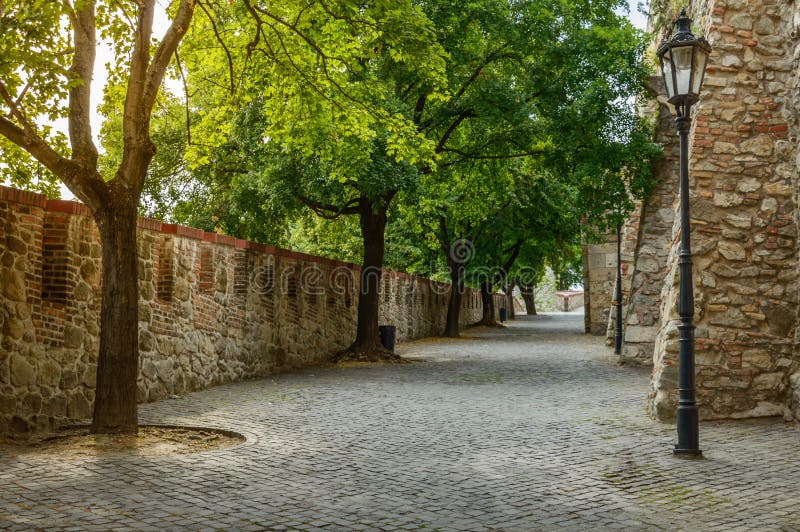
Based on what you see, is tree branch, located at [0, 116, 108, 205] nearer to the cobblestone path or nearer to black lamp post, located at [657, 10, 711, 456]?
the cobblestone path

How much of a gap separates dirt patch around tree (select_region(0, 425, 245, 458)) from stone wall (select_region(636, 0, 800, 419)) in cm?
533

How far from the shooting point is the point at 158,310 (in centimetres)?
1163

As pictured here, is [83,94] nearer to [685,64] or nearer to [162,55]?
[162,55]

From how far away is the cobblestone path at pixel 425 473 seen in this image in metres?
5.36

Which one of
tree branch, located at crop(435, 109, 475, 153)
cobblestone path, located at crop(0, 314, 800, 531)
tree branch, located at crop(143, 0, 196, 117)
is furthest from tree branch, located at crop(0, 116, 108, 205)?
tree branch, located at crop(435, 109, 475, 153)

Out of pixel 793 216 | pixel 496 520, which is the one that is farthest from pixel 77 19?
pixel 793 216

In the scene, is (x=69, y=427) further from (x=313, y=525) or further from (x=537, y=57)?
(x=537, y=57)

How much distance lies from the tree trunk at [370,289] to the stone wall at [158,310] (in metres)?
0.73

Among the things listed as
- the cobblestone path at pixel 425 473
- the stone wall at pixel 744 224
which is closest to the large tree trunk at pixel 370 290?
the cobblestone path at pixel 425 473

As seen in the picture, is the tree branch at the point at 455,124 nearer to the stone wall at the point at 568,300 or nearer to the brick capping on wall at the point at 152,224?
the brick capping on wall at the point at 152,224

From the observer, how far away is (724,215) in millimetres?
10102

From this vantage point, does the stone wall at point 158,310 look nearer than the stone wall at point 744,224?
Yes

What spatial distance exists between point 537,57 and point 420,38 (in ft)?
21.9

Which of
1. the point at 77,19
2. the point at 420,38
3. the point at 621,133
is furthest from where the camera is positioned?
the point at 621,133
